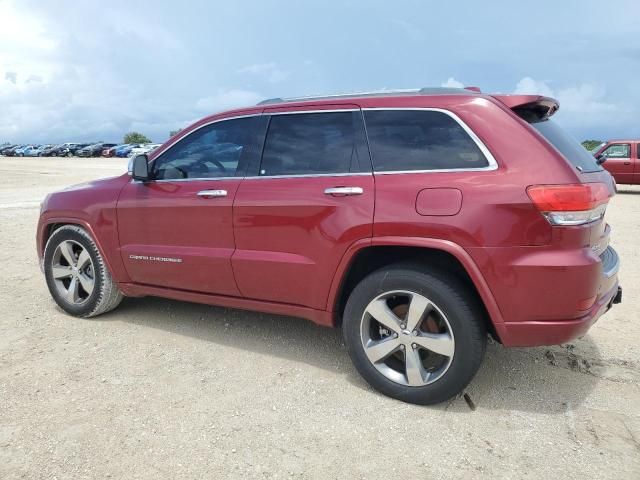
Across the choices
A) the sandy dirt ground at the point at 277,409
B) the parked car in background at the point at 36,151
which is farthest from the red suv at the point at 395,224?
the parked car in background at the point at 36,151

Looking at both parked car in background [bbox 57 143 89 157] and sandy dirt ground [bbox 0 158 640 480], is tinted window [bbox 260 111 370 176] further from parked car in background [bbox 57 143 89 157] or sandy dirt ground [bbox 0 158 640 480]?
parked car in background [bbox 57 143 89 157]

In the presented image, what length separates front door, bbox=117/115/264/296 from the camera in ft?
11.9

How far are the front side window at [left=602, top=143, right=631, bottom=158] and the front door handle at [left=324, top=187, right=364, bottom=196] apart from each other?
16.1 m

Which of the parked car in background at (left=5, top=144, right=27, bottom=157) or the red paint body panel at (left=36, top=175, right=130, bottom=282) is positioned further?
the parked car in background at (left=5, top=144, right=27, bottom=157)

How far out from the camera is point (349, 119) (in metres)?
3.29

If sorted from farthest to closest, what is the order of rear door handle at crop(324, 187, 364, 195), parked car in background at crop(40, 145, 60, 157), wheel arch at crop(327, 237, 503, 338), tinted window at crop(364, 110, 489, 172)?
parked car in background at crop(40, 145, 60, 157) → rear door handle at crop(324, 187, 364, 195) → tinted window at crop(364, 110, 489, 172) → wheel arch at crop(327, 237, 503, 338)

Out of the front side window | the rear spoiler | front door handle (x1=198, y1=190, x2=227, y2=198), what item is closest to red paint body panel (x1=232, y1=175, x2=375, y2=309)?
front door handle (x1=198, y1=190, x2=227, y2=198)

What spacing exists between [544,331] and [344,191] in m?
1.36

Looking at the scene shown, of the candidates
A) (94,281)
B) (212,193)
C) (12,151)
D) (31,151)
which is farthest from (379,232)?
(12,151)

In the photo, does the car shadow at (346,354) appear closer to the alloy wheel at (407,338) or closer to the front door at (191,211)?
the alloy wheel at (407,338)

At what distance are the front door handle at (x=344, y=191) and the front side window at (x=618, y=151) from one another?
1612 centimetres

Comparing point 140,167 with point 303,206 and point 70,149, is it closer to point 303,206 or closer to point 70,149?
point 303,206

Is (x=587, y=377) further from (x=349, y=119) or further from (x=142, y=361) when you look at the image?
(x=142, y=361)

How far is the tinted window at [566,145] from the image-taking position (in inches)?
114
